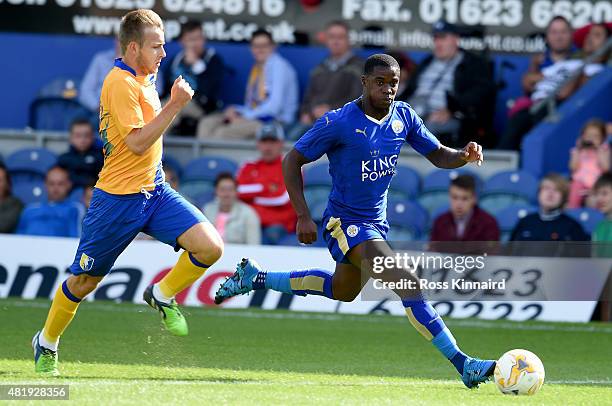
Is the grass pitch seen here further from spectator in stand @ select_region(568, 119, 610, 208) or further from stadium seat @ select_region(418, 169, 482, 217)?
stadium seat @ select_region(418, 169, 482, 217)

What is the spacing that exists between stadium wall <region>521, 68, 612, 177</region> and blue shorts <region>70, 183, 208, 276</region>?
7629 millimetres

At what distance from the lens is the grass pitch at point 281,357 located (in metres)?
7.64

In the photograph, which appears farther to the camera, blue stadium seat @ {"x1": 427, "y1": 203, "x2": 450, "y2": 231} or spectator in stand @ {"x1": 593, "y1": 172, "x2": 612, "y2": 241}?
blue stadium seat @ {"x1": 427, "y1": 203, "x2": 450, "y2": 231}

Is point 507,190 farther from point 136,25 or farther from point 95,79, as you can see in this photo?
point 136,25

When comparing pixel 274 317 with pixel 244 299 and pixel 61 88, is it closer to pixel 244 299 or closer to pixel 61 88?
pixel 244 299

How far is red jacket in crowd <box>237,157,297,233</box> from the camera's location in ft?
47.0

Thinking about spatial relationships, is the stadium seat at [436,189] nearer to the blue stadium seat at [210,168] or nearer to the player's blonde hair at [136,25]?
the blue stadium seat at [210,168]

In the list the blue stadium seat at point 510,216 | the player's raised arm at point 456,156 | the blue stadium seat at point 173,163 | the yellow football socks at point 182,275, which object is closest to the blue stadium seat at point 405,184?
the blue stadium seat at point 510,216

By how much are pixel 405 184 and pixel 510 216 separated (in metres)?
1.37

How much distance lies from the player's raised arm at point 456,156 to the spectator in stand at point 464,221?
451cm

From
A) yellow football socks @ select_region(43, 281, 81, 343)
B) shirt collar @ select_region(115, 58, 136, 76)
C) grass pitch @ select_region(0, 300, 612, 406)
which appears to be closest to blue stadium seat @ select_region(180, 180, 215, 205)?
grass pitch @ select_region(0, 300, 612, 406)

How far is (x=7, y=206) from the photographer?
14477 mm

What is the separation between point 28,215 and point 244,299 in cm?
261

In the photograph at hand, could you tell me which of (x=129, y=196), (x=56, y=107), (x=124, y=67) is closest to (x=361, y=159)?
(x=129, y=196)
